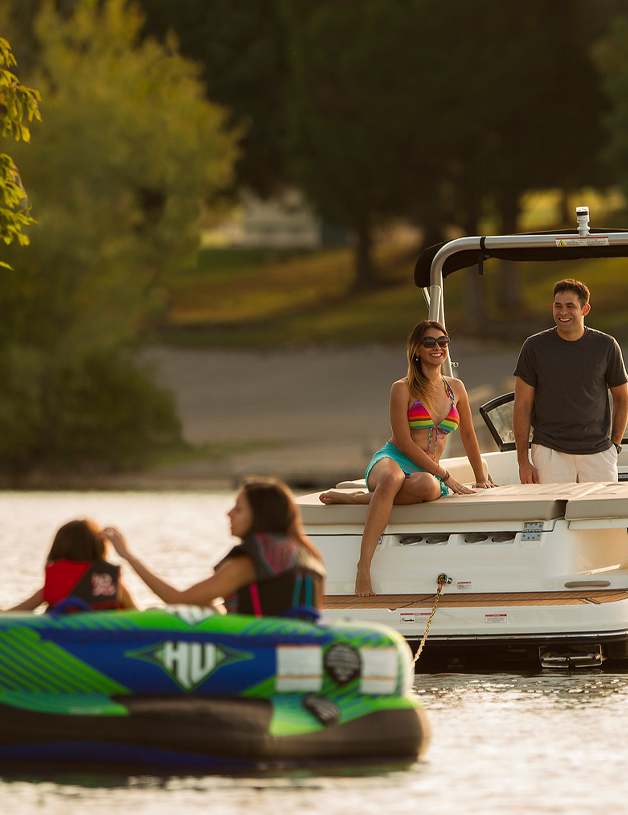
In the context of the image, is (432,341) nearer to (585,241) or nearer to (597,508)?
(597,508)

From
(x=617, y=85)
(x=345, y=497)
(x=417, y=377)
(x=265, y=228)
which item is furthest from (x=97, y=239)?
(x=265, y=228)

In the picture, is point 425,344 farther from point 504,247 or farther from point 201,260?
point 201,260

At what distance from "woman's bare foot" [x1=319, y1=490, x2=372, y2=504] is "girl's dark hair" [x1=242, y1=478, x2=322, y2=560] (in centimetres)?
220

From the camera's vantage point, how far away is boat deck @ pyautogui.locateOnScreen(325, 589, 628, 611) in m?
9.25

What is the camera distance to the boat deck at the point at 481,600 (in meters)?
9.25

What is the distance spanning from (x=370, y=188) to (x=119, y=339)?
17.7 meters

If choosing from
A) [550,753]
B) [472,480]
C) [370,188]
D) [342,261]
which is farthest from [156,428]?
[342,261]

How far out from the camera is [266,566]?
24.1 ft

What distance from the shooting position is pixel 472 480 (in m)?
11.3

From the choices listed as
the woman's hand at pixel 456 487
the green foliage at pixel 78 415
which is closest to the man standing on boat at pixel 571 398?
the woman's hand at pixel 456 487

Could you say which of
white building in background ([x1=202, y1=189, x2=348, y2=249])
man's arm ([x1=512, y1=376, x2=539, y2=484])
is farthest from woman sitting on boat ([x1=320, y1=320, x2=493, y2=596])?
white building in background ([x1=202, y1=189, x2=348, y2=249])

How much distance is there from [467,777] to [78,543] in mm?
1836

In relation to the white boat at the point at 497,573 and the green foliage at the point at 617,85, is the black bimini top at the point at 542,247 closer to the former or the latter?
the white boat at the point at 497,573

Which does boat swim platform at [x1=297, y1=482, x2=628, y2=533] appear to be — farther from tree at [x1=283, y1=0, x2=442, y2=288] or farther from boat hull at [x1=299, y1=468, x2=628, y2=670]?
tree at [x1=283, y1=0, x2=442, y2=288]
